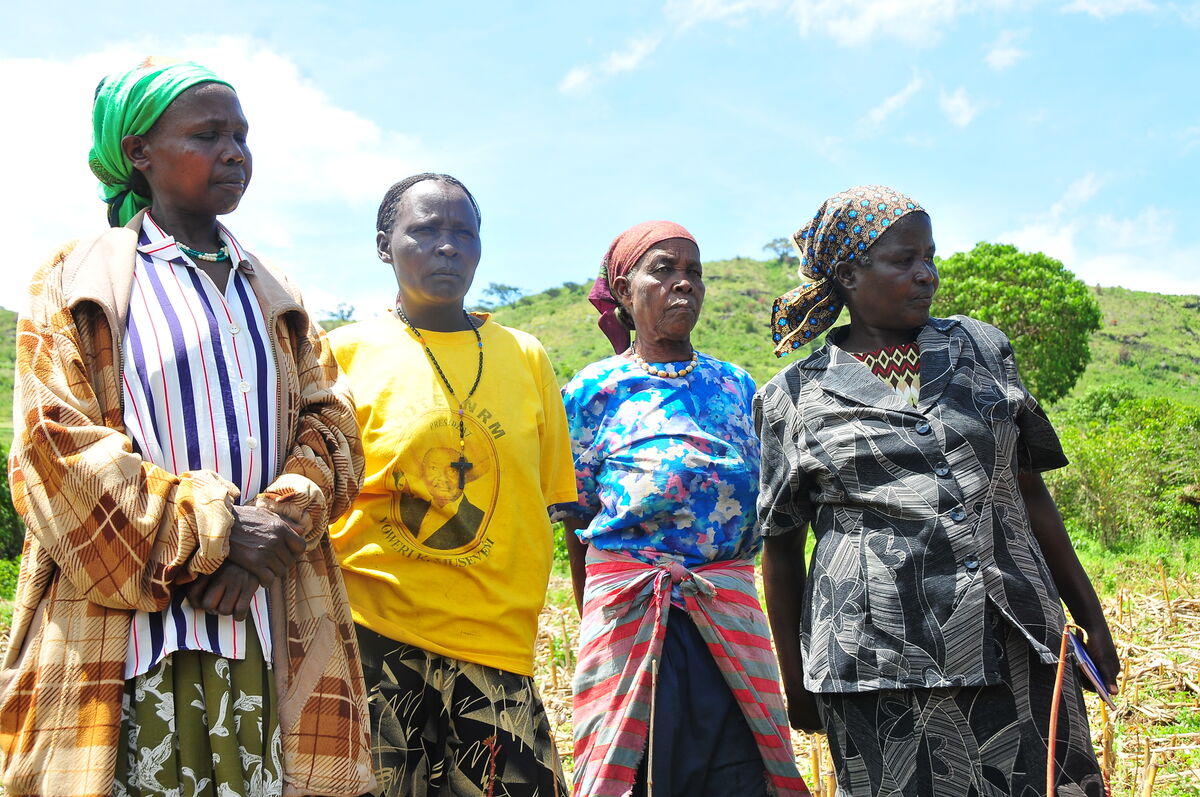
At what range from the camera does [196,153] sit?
2318 mm

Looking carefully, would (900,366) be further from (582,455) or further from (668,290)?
(582,455)

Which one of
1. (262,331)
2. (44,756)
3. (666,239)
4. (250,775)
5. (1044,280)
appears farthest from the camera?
(1044,280)

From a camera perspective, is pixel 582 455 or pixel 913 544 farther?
pixel 582 455

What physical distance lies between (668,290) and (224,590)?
183 centimetres

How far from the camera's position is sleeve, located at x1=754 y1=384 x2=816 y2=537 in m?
2.58

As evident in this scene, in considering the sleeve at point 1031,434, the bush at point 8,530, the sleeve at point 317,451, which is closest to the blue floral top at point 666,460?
the sleeve at point 1031,434

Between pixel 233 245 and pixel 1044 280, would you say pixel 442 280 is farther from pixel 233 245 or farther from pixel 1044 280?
pixel 1044 280

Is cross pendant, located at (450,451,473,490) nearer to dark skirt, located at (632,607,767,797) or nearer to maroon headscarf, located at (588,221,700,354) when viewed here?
dark skirt, located at (632,607,767,797)

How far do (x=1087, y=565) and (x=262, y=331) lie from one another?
Result: 339 inches

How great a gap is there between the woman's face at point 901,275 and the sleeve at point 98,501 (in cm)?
166

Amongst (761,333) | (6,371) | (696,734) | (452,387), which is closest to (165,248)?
(452,387)

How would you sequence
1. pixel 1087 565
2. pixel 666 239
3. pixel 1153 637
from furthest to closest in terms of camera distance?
pixel 1087 565
pixel 1153 637
pixel 666 239

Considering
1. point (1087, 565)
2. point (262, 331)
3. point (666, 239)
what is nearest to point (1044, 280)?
point (1087, 565)

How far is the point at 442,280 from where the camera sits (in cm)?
301
